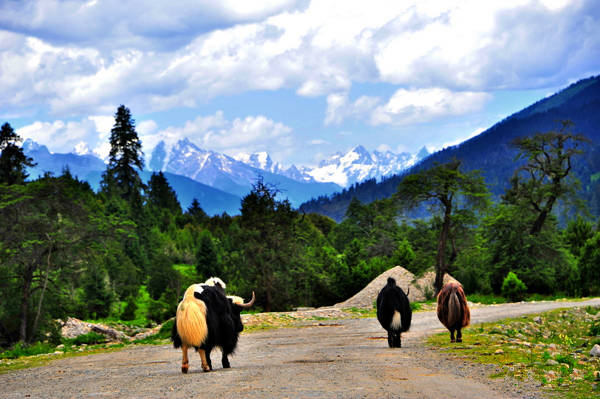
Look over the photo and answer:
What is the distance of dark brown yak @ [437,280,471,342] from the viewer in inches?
591

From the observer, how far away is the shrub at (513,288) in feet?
128

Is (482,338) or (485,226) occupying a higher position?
(485,226)

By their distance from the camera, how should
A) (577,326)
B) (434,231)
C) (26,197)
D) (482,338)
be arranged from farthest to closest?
1. (434,231)
2. (26,197)
3. (577,326)
4. (482,338)

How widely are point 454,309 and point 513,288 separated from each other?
26502mm

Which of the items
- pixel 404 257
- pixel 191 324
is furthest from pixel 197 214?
pixel 191 324

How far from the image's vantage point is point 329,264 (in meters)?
46.2

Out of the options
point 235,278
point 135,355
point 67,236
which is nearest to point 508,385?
point 135,355

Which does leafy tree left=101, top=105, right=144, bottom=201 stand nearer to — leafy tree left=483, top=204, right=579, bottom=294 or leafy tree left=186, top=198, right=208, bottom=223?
leafy tree left=186, top=198, right=208, bottom=223

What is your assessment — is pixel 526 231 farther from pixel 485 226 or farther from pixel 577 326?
pixel 577 326

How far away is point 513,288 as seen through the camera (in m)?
39.4

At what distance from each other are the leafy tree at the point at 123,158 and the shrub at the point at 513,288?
5385 cm

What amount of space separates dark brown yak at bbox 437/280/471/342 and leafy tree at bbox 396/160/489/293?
22.7 metres

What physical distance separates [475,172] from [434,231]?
17741 mm

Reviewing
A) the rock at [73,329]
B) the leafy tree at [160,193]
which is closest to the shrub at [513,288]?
the rock at [73,329]
